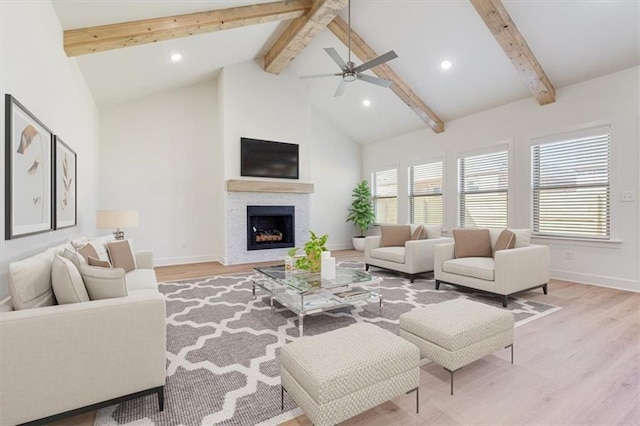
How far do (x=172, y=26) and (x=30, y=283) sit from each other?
10.7ft

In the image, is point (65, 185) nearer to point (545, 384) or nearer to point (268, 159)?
point (268, 159)

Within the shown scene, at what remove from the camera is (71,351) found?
1483 millimetres

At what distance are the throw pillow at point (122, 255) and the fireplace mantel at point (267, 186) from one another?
2593 millimetres

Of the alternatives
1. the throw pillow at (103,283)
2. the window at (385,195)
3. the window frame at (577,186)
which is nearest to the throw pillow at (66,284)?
the throw pillow at (103,283)

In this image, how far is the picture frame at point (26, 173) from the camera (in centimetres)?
199

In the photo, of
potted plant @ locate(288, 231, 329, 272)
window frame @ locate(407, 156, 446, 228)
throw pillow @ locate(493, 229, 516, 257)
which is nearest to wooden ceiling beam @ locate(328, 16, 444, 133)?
window frame @ locate(407, 156, 446, 228)

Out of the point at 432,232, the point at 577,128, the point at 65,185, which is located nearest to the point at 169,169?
the point at 65,185

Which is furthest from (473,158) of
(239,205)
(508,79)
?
(239,205)

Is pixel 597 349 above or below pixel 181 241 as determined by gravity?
below

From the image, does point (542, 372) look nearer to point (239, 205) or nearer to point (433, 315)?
point (433, 315)

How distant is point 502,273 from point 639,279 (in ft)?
6.88

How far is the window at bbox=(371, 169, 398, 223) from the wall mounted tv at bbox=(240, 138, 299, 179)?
2.45 meters

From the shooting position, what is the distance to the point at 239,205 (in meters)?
6.00

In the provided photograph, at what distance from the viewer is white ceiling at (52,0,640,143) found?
3475 mm
